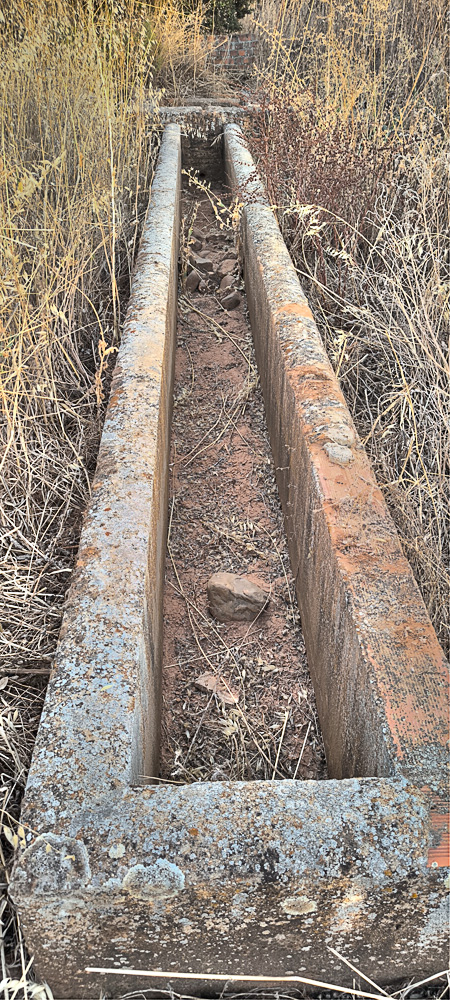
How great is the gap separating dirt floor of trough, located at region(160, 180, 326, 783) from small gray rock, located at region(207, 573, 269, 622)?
0.11 feet

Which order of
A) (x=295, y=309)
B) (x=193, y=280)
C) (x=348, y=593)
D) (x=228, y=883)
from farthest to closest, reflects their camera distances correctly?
(x=193, y=280) < (x=295, y=309) < (x=348, y=593) < (x=228, y=883)

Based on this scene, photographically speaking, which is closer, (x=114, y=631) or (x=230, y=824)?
(x=230, y=824)

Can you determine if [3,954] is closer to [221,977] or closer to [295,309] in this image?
[221,977]

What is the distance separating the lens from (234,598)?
2340 mm

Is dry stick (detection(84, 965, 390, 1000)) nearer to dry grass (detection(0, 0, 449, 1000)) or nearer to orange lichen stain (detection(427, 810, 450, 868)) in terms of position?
dry grass (detection(0, 0, 449, 1000))

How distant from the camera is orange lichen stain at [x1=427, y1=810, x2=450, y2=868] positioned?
1.23 meters

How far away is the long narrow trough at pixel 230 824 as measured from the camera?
1219mm

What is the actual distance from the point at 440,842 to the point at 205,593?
4.36 ft

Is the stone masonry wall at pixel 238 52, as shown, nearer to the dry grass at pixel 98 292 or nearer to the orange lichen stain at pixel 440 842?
the dry grass at pixel 98 292

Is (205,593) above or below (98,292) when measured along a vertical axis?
below

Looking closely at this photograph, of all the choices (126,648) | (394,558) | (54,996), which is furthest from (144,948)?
(394,558)

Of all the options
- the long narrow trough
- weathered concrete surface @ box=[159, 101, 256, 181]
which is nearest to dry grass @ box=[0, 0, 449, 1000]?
the long narrow trough

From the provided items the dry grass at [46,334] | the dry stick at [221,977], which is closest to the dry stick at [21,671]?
the dry grass at [46,334]

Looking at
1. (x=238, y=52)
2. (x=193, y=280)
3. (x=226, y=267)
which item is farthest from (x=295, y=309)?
(x=238, y=52)
